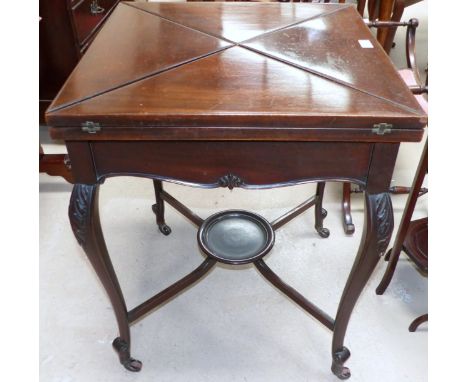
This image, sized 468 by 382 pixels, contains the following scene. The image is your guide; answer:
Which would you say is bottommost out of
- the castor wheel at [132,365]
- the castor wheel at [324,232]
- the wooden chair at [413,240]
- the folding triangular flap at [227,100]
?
the castor wheel at [132,365]

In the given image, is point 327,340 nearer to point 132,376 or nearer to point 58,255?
point 132,376

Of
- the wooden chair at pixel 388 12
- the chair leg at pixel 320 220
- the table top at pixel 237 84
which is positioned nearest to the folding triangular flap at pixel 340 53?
the table top at pixel 237 84

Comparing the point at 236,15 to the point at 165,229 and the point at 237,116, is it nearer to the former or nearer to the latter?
the point at 237,116

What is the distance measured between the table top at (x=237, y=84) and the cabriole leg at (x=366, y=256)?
186 millimetres

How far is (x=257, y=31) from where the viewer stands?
1.23m

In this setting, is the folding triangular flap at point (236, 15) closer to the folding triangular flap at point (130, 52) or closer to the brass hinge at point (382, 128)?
the folding triangular flap at point (130, 52)

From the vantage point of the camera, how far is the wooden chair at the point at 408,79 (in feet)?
5.53

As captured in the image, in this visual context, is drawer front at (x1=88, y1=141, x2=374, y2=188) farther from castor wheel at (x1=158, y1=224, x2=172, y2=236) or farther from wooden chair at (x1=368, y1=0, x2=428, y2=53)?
wooden chair at (x1=368, y1=0, x2=428, y2=53)

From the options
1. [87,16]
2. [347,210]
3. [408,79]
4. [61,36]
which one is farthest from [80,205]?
→ [87,16]

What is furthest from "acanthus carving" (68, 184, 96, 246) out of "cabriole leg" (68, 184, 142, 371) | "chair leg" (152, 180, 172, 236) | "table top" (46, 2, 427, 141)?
"chair leg" (152, 180, 172, 236)

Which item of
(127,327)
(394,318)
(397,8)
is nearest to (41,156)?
(127,327)

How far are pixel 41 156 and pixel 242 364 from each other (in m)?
1.25

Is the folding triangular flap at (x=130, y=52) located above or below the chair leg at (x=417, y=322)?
above

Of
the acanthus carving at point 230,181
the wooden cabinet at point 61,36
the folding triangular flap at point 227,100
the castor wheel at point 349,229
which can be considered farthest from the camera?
the wooden cabinet at point 61,36
